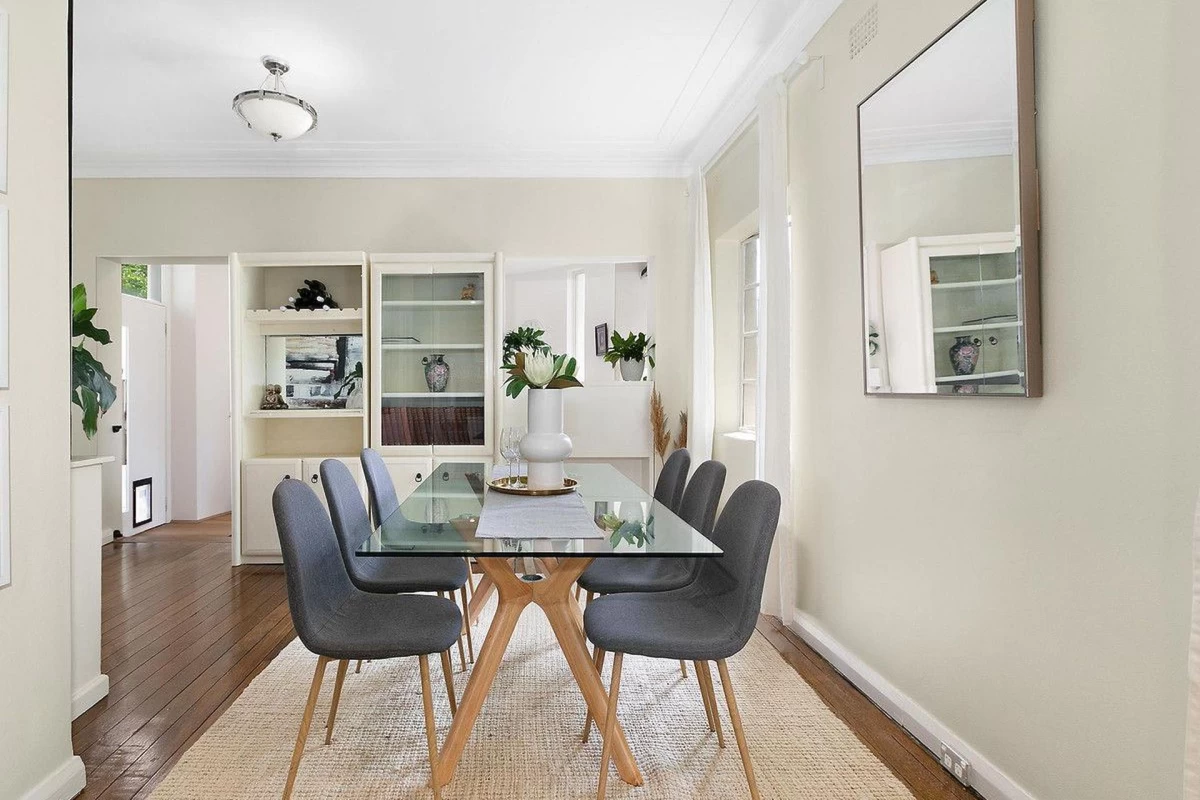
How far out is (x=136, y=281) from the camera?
5883mm

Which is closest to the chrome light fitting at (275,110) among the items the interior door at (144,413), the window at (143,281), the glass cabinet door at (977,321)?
the interior door at (144,413)

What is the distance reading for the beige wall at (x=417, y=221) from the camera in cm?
469

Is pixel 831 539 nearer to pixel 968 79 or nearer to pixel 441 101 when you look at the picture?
pixel 968 79

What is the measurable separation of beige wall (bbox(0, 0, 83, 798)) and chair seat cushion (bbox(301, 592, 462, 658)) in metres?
0.69

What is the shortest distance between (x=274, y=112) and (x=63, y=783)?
285 cm

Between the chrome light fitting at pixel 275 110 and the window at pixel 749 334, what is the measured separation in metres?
2.57

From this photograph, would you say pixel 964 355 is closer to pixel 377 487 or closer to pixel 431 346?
pixel 377 487

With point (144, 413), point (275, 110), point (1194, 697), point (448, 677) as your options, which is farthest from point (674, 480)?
point (144, 413)

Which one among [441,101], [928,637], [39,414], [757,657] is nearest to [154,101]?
[441,101]

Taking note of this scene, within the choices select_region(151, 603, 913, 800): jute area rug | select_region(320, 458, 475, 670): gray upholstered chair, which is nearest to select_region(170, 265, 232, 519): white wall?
select_region(151, 603, 913, 800): jute area rug

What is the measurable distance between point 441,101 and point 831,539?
3.10 metres

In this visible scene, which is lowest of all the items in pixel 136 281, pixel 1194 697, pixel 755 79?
pixel 1194 697

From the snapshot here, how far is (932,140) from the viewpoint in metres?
2.01

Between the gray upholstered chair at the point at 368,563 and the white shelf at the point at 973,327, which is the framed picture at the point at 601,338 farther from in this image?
the white shelf at the point at 973,327
